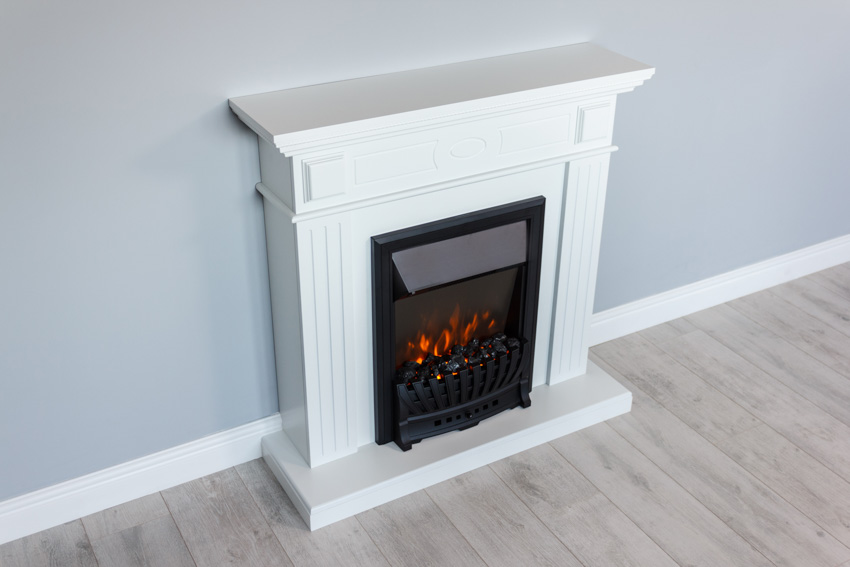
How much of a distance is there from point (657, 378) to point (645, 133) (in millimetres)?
822

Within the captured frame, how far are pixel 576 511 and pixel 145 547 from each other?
1142 mm

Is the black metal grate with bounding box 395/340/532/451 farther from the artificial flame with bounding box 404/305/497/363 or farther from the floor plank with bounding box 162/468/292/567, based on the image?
the floor plank with bounding box 162/468/292/567

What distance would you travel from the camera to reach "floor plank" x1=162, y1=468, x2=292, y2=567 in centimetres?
211

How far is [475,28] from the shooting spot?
7.14 feet

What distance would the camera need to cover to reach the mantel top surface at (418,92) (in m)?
1.84

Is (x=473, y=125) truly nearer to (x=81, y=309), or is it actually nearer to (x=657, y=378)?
(x=81, y=309)

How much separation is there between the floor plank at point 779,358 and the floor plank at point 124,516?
6.51 ft

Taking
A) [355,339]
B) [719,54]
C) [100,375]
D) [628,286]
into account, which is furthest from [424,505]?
[719,54]

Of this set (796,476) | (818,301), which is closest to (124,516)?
(796,476)

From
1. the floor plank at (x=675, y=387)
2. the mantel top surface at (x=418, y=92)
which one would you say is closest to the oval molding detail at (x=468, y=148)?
the mantel top surface at (x=418, y=92)

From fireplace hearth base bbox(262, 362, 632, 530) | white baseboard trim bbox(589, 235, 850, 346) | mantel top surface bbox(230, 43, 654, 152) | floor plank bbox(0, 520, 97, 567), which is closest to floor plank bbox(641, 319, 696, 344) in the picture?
white baseboard trim bbox(589, 235, 850, 346)

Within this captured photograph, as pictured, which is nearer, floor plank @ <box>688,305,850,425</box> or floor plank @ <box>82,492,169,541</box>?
floor plank @ <box>82,492,169,541</box>

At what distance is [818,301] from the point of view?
10.6 feet

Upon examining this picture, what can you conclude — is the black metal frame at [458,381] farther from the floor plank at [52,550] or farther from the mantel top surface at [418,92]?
the floor plank at [52,550]
